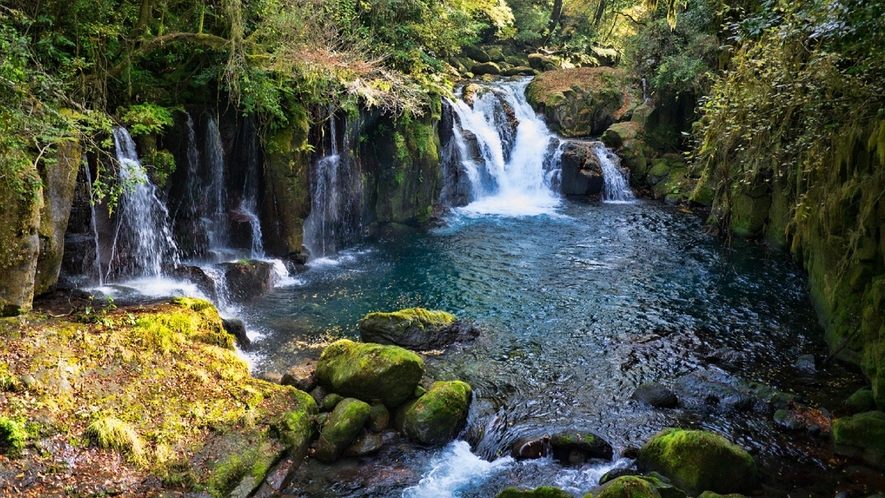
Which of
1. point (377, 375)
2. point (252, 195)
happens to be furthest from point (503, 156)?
point (377, 375)

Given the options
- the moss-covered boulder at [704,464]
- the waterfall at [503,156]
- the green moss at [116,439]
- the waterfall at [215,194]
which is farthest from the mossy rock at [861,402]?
the waterfall at [503,156]

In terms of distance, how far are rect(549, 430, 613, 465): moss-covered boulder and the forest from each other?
53 mm

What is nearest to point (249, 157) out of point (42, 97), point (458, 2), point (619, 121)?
point (42, 97)

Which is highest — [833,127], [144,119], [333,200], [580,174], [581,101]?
[581,101]

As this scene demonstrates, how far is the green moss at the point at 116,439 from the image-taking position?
632 centimetres

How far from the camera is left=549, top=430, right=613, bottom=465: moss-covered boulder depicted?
306 inches

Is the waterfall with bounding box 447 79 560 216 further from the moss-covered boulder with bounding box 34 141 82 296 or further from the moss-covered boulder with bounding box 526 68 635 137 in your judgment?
the moss-covered boulder with bounding box 34 141 82 296

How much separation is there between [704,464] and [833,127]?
16.9 feet

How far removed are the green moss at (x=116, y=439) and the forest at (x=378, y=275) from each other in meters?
0.03

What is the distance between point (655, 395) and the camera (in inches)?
355

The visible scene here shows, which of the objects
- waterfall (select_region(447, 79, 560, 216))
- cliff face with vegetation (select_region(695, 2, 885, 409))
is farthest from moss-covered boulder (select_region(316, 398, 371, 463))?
waterfall (select_region(447, 79, 560, 216))

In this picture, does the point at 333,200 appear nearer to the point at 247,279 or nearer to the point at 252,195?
the point at 252,195

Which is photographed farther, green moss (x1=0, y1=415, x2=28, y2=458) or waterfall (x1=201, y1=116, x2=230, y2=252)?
waterfall (x1=201, y1=116, x2=230, y2=252)

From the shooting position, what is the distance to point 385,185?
61.2 feet
